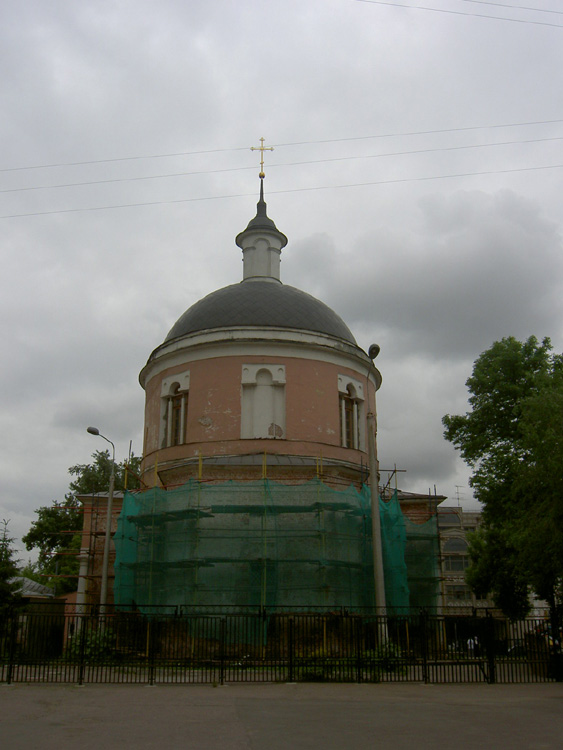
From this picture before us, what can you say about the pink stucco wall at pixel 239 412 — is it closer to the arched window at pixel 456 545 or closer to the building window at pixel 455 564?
the arched window at pixel 456 545

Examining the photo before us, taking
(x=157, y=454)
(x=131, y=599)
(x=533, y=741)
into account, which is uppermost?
(x=157, y=454)

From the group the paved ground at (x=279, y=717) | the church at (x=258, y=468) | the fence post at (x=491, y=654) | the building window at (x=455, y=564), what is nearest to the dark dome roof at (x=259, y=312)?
the church at (x=258, y=468)

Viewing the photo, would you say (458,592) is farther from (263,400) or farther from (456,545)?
(263,400)

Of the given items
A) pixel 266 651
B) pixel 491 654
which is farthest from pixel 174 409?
pixel 491 654

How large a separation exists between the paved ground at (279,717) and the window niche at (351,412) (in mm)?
10828

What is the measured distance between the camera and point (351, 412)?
976 inches

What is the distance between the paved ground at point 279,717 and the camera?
8.35 m

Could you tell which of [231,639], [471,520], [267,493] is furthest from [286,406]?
[471,520]

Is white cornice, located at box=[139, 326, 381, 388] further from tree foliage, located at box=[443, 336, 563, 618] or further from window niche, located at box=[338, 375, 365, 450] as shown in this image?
tree foliage, located at box=[443, 336, 563, 618]

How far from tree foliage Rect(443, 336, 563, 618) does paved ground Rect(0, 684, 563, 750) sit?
4.43 meters

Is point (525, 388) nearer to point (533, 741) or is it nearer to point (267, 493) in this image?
point (267, 493)

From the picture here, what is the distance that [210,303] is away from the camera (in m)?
25.1

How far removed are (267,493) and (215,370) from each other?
17.3 ft

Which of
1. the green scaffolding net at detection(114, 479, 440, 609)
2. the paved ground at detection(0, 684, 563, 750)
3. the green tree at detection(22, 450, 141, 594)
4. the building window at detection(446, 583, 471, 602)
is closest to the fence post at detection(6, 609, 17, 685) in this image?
the paved ground at detection(0, 684, 563, 750)
